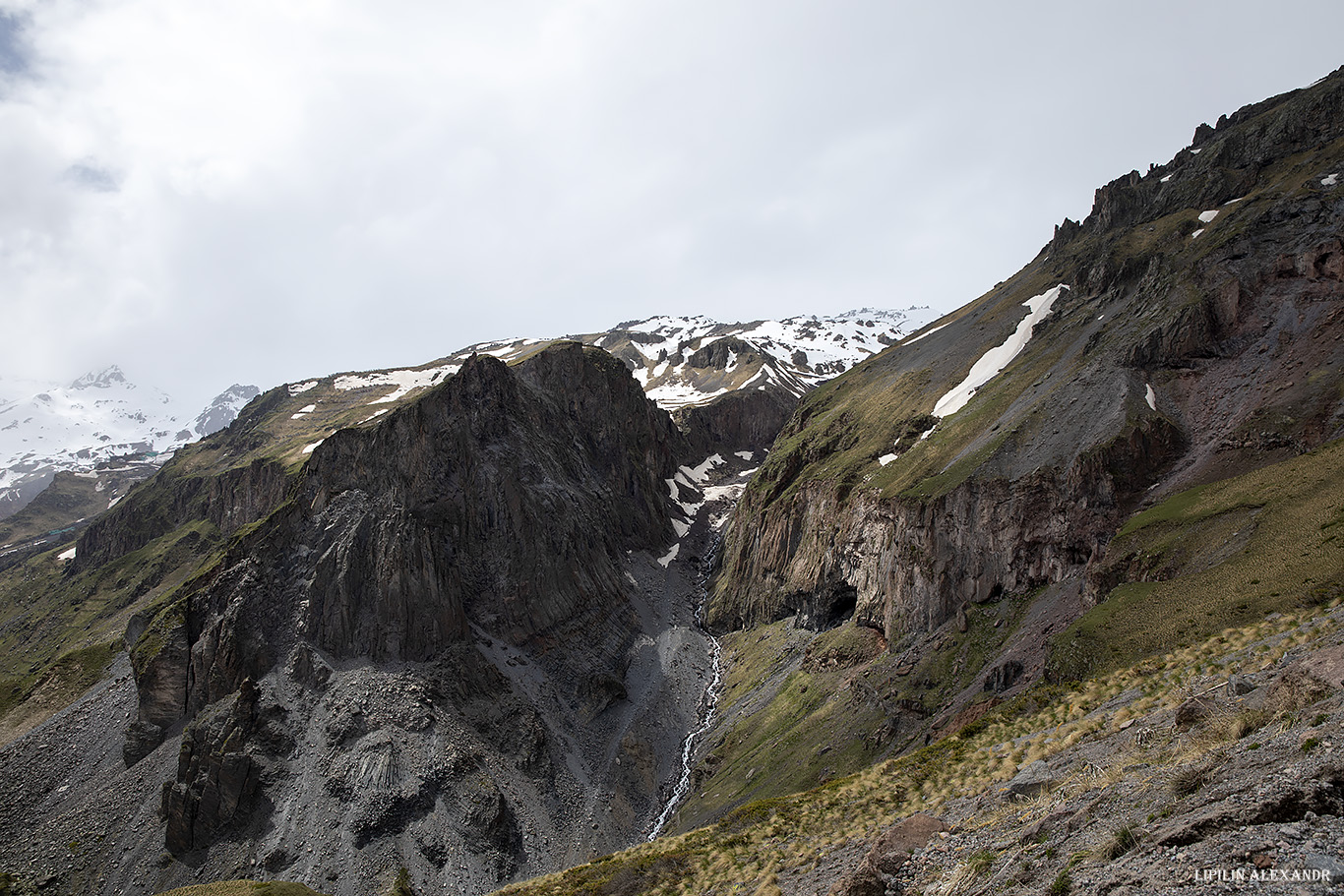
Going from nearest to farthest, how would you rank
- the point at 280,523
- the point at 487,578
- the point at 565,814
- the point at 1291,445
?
the point at 1291,445
the point at 565,814
the point at 280,523
the point at 487,578

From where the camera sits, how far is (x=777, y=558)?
94.8m

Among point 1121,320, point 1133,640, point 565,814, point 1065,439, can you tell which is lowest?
point 565,814

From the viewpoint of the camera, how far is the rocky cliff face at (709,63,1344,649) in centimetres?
5062

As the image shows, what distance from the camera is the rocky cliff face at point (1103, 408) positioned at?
5062 centimetres

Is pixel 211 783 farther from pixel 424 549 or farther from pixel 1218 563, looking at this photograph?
pixel 1218 563

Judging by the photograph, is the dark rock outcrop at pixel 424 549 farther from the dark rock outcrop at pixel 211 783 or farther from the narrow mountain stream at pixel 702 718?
the narrow mountain stream at pixel 702 718

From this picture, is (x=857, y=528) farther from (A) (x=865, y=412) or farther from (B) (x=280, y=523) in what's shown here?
(B) (x=280, y=523)

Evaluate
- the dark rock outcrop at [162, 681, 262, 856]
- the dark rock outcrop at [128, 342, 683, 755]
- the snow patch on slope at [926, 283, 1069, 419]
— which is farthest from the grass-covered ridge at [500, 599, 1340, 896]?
the snow patch on slope at [926, 283, 1069, 419]

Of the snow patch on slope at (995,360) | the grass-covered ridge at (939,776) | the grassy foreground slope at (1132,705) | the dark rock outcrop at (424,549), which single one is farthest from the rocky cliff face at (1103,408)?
the dark rock outcrop at (424,549)

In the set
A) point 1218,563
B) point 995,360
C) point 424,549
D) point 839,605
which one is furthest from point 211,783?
point 995,360

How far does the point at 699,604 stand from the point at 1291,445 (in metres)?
79.5

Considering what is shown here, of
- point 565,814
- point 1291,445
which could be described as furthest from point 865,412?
point 565,814

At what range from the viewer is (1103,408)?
57062 millimetres

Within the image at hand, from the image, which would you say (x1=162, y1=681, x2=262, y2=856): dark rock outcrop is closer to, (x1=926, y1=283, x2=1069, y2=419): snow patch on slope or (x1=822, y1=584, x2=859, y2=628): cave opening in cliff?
(x1=822, y1=584, x2=859, y2=628): cave opening in cliff
